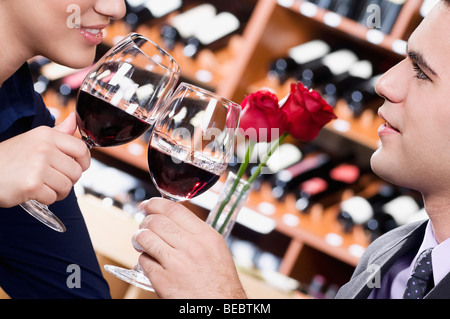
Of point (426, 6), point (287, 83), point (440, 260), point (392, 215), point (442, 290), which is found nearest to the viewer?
point (442, 290)

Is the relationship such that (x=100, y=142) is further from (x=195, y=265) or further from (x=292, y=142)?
(x=292, y=142)

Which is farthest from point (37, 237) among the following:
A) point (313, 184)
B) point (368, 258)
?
point (313, 184)

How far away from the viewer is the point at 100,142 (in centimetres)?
89

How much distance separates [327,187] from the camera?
2.50 m

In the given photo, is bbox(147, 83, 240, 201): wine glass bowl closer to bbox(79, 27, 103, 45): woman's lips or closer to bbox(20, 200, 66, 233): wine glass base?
bbox(20, 200, 66, 233): wine glass base

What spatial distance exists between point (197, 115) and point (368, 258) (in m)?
0.68

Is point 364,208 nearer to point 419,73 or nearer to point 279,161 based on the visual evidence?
point 279,161

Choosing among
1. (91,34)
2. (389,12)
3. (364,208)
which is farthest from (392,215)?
(91,34)

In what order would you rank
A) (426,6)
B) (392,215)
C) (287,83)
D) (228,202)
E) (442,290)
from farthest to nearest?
1. (287,83)
2. (392,215)
3. (426,6)
4. (228,202)
5. (442,290)

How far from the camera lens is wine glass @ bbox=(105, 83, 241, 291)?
0.83 meters

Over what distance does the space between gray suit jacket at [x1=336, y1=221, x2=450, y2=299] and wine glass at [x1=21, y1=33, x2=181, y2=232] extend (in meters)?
0.58

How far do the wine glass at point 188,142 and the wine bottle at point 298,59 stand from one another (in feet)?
5.67

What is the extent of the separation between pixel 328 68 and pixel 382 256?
141 centimetres

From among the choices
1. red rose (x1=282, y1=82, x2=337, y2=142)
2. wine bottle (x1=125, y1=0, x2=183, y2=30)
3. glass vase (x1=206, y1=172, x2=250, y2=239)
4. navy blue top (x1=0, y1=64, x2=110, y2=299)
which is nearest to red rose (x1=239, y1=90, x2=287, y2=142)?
red rose (x1=282, y1=82, x2=337, y2=142)
